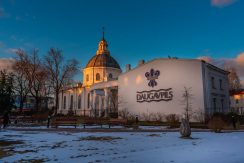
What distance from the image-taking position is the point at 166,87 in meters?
31.1

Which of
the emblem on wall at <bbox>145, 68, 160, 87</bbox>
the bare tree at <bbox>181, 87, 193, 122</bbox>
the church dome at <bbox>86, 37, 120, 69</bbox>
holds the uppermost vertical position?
the church dome at <bbox>86, 37, 120, 69</bbox>

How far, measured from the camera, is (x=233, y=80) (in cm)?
5606

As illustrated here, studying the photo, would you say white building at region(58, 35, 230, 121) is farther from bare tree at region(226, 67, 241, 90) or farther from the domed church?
bare tree at region(226, 67, 241, 90)

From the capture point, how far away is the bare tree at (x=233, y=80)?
5525 cm

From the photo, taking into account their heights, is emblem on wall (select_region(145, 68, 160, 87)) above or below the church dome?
below

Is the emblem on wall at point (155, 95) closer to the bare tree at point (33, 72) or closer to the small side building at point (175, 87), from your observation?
the small side building at point (175, 87)

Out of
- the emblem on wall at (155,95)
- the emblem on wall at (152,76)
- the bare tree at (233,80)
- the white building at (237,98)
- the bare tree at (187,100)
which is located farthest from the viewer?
the bare tree at (233,80)

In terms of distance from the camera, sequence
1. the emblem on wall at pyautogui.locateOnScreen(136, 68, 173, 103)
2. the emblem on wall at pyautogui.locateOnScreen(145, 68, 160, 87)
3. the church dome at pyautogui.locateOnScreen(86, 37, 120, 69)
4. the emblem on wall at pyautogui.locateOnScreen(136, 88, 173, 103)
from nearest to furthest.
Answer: the emblem on wall at pyautogui.locateOnScreen(136, 88, 173, 103) → the emblem on wall at pyautogui.locateOnScreen(136, 68, 173, 103) → the emblem on wall at pyautogui.locateOnScreen(145, 68, 160, 87) → the church dome at pyautogui.locateOnScreen(86, 37, 120, 69)

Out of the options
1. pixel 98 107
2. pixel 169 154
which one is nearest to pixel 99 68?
pixel 98 107

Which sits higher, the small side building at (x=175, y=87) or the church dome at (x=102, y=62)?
the church dome at (x=102, y=62)

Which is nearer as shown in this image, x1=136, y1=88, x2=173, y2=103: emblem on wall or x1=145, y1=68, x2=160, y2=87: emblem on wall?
x1=136, y1=88, x2=173, y2=103: emblem on wall

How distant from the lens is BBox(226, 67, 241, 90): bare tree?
2175 inches

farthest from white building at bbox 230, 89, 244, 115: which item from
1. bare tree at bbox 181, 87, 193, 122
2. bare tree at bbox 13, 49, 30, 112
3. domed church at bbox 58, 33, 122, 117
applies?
bare tree at bbox 13, 49, 30, 112

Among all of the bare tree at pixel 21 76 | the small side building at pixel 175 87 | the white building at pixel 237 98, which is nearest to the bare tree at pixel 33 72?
the bare tree at pixel 21 76
